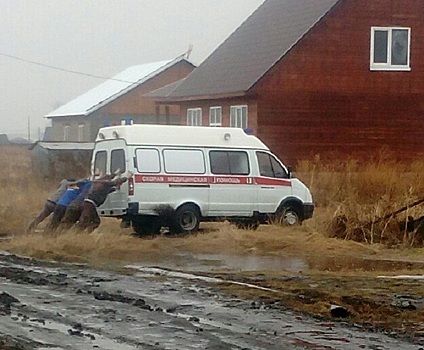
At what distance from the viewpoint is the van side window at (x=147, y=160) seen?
21.3 meters

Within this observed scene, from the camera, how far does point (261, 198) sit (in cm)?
2267

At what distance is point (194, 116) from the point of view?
132ft

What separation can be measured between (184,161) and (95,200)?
7.12 ft

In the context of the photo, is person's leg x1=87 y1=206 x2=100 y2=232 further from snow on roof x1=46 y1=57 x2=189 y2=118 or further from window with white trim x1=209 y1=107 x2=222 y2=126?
snow on roof x1=46 y1=57 x2=189 y2=118

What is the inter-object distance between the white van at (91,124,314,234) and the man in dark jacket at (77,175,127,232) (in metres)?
0.25

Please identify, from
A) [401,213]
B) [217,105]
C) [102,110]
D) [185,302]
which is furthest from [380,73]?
[102,110]

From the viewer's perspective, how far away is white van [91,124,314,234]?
2128 cm

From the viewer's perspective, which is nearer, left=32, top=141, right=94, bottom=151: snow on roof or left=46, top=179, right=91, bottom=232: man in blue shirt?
left=46, top=179, right=91, bottom=232: man in blue shirt

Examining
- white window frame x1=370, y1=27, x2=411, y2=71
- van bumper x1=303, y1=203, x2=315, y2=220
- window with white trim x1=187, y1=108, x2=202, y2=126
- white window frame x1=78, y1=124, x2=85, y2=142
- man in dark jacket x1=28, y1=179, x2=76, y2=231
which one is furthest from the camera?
white window frame x1=78, y1=124, x2=85, y2=142

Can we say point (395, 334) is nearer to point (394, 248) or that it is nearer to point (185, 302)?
point (185, 302)

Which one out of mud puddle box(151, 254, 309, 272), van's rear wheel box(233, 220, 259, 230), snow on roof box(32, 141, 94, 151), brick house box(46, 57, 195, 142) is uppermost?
brick house box(46, 57, 195, 142)

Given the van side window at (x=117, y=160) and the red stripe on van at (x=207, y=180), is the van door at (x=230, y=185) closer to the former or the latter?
the red stripe on van at (x=207, y=180)

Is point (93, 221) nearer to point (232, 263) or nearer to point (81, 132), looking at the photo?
point (232, 263)

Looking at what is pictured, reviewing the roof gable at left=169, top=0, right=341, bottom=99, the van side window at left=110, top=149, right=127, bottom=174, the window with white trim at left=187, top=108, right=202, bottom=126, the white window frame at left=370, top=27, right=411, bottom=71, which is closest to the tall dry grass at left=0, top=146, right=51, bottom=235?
the van side window at left=110, top=149, right=127, bottom=174
